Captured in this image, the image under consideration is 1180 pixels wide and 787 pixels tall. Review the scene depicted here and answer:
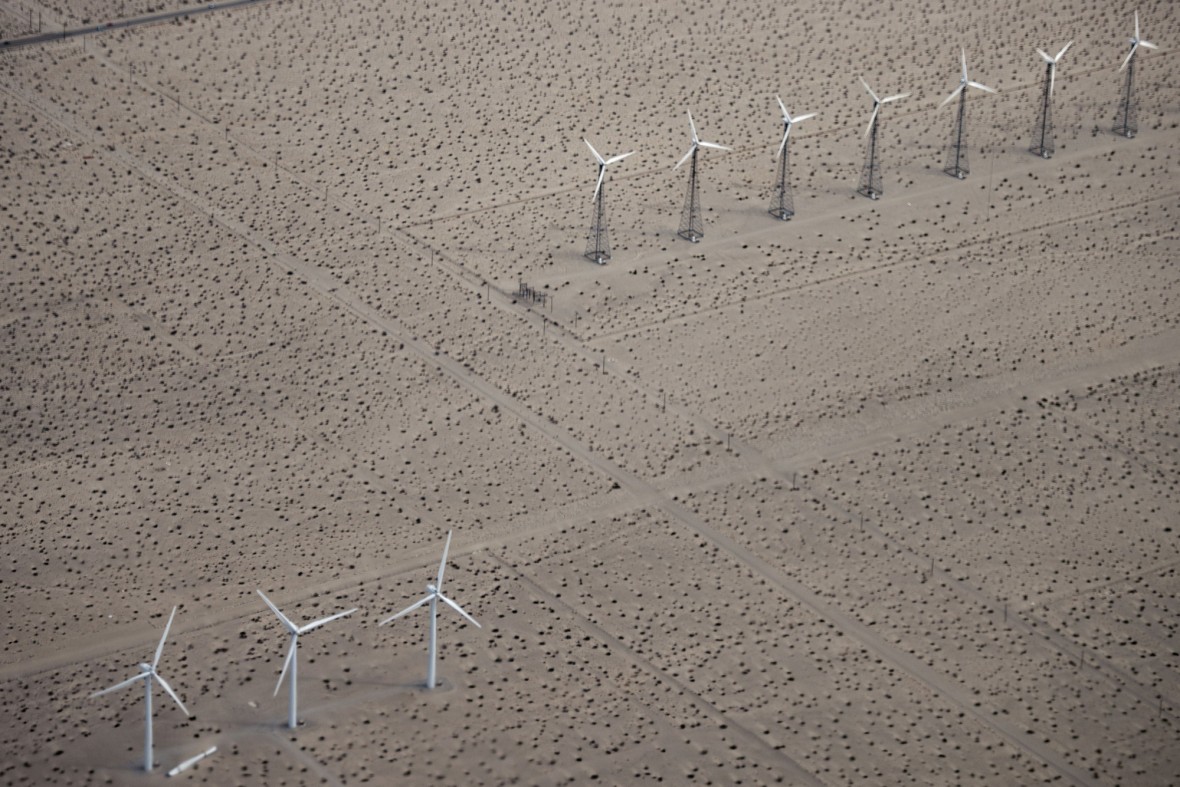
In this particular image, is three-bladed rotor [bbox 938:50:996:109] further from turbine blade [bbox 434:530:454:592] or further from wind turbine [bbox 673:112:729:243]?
turbine blade [bbox 434:530:454:592]

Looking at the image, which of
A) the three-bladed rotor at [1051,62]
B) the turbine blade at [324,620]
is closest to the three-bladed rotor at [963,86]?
the three-bladed rotor at [1051,62]

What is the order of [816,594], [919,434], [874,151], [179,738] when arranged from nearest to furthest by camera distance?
[179,738] → [816,594] → [919,434] → [874,151]

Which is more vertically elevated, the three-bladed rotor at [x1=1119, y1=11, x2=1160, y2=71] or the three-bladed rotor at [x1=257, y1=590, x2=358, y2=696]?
the three-bladed rotor at [x1=1119, y1=11, x2=1160, y2=71]

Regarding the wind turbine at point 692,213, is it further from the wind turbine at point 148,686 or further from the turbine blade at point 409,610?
the wind turbine at point 148,686

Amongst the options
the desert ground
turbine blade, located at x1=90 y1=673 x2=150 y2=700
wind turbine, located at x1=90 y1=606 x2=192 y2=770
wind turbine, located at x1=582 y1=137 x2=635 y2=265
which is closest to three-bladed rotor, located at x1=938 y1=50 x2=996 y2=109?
the desert ground

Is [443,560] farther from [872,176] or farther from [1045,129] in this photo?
[1045,129]

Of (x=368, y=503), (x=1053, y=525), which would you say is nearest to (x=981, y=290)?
(x=1053, y=525)

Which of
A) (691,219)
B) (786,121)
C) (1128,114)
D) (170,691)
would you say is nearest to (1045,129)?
(1128,114)

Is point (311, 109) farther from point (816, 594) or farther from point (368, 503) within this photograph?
point (816, 594)
